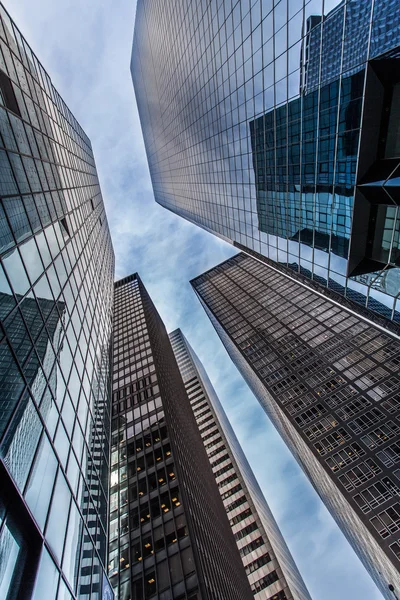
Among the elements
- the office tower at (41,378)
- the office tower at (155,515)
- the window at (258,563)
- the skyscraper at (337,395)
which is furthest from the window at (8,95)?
the window at (258,563)

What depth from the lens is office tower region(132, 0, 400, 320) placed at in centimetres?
1368

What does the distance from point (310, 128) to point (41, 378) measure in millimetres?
19981

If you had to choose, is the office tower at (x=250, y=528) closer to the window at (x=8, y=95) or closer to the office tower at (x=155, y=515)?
the office tower at (x=155, y=515)

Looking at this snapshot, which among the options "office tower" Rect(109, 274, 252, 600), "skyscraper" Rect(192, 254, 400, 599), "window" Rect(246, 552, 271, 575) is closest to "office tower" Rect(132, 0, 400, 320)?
"skyscraper" Rect(192, 254, 400, 599)

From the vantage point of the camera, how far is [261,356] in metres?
110

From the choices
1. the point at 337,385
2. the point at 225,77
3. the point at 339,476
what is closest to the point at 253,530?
the point at 339,476

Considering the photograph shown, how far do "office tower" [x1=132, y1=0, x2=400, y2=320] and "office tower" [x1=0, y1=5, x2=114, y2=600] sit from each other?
15.4 meters

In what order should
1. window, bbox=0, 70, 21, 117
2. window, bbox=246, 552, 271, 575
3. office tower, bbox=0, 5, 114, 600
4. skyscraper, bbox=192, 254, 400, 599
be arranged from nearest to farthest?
office tower, bbox=0, 5, 114, 600
window, bbox=0, 70, 21, 117
skyscraper, bbox=192, 254, 400, 599
window, bbox=246, 552, 271, 575

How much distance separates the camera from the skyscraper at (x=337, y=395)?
Answer: 59719 mm

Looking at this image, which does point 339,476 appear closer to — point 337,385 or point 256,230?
point 337,385

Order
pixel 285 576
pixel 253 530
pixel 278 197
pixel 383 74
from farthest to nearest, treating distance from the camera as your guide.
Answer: pixel 253 530, pixel 285 576, pixel 278 197, pixel 383 74

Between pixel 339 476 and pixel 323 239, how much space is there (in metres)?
63.2

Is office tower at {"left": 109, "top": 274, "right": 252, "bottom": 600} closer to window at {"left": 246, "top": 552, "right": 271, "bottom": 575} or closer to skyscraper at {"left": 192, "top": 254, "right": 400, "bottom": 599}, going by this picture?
skyscraper at {"left": 192, "top": 254, "right": 400, "bottom": 599}

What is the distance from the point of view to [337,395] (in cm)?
8262
